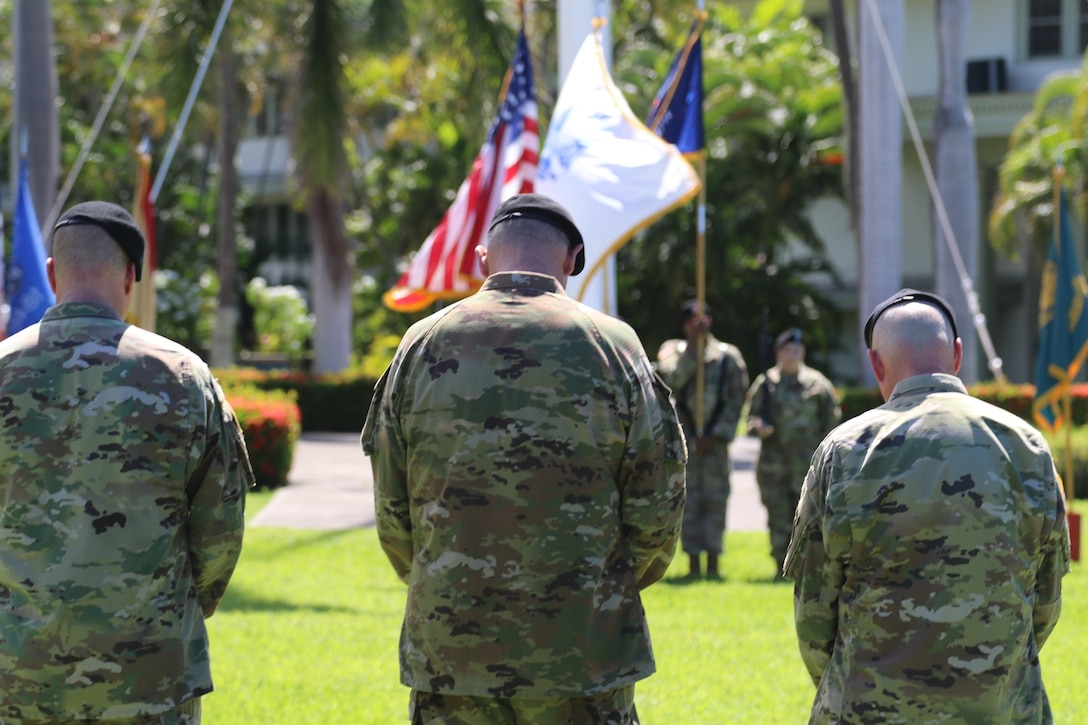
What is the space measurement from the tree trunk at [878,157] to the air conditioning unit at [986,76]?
13.9m

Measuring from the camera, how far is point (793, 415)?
11.0 m

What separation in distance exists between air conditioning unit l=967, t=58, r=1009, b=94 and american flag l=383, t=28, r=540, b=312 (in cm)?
2463

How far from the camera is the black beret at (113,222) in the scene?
13.2ft

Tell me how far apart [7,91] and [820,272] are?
22973 millimetres

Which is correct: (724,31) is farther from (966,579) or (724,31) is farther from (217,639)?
(966,579)

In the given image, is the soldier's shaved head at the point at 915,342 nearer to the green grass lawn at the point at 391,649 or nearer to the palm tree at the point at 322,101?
the green grass lawn at the point at 391,649

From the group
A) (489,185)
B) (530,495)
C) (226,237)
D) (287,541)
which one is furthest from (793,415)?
(226,237)

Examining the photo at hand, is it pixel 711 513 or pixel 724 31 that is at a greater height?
pixel 724 31

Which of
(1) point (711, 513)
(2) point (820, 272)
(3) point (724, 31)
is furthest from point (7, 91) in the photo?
(1) point (711, 513)

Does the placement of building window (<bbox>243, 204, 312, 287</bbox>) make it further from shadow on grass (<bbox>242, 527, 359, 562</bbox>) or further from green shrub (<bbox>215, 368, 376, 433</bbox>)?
shadow on grass (<bbox>242, 527, 359, 562</bbox>)

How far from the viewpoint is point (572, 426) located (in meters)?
3.86

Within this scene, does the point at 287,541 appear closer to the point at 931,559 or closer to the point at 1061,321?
the point at 1061,321

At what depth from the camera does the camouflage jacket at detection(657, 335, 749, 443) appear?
36.3 feet

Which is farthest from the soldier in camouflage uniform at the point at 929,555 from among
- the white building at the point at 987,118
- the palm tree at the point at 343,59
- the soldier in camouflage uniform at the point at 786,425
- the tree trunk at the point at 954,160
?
the white building at the point at 987,118
